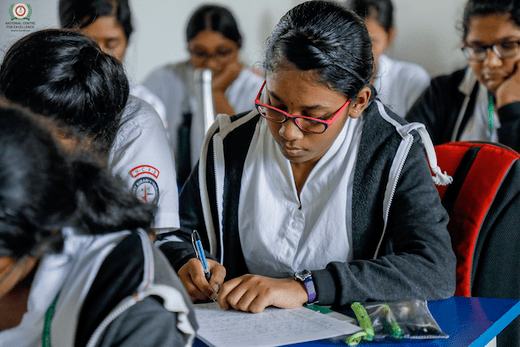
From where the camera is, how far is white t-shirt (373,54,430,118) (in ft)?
8.77

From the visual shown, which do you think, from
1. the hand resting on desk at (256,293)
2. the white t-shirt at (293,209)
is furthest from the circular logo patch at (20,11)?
the hand resting on desk at (256,293)

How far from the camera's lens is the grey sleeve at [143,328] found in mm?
561

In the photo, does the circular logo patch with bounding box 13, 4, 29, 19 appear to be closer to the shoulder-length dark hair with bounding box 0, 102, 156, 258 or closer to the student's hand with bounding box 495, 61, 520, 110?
the shoulder-length dark hair with bounding box 0, 102, 156, 258

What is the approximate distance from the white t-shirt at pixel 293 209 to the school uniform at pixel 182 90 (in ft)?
5.23

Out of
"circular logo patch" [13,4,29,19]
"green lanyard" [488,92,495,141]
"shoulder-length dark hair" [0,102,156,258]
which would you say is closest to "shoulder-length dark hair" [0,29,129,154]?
"shoulder-length dark hair" [0,102,156,258]

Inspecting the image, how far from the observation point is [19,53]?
1.04 meters

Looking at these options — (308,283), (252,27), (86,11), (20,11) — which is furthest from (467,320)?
(252,27)

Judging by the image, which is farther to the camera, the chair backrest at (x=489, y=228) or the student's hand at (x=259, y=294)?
the chair backrest at (x=489, y=228)

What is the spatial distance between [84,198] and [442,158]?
94cm

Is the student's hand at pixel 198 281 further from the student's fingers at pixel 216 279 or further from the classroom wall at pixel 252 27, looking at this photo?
the classroom wall at pixel 252 27

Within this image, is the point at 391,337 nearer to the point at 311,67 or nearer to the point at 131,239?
the point at 131,239

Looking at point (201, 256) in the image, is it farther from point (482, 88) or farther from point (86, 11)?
point (482, 88)

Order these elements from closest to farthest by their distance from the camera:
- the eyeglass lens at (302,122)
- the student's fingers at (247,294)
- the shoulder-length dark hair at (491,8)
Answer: the student's fingers at (247,294), the eyeglass lens at (302,122), the shoulder-length dark hair at (491,8)

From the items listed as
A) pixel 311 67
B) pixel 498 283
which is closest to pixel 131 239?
pixel 311 67
